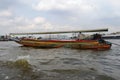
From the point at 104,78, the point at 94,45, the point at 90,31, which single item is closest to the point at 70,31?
the point at 90,31

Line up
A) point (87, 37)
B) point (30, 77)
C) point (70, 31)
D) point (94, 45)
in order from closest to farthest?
point (30, 77) < point (94, 45) < point (87, 37) < point (70, 31)

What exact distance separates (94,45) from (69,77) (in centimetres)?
2366

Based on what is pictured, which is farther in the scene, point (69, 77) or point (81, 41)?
point (81, 41)

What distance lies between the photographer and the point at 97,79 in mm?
9836

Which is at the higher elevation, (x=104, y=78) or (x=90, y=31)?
(x=90, y=31)

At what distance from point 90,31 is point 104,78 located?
87.3 ft

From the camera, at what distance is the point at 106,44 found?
3362cm

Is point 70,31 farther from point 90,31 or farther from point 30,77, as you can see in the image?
point 30,77

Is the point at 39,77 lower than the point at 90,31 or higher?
lower

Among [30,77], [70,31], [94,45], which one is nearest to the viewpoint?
[30,77]

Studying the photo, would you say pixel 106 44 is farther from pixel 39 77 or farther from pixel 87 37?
pixel 39 77

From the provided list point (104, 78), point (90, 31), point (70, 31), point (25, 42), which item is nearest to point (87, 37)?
point (90, 31)

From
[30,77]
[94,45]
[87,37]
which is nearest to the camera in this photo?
[30,77]

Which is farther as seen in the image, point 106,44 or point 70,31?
point 70,31
